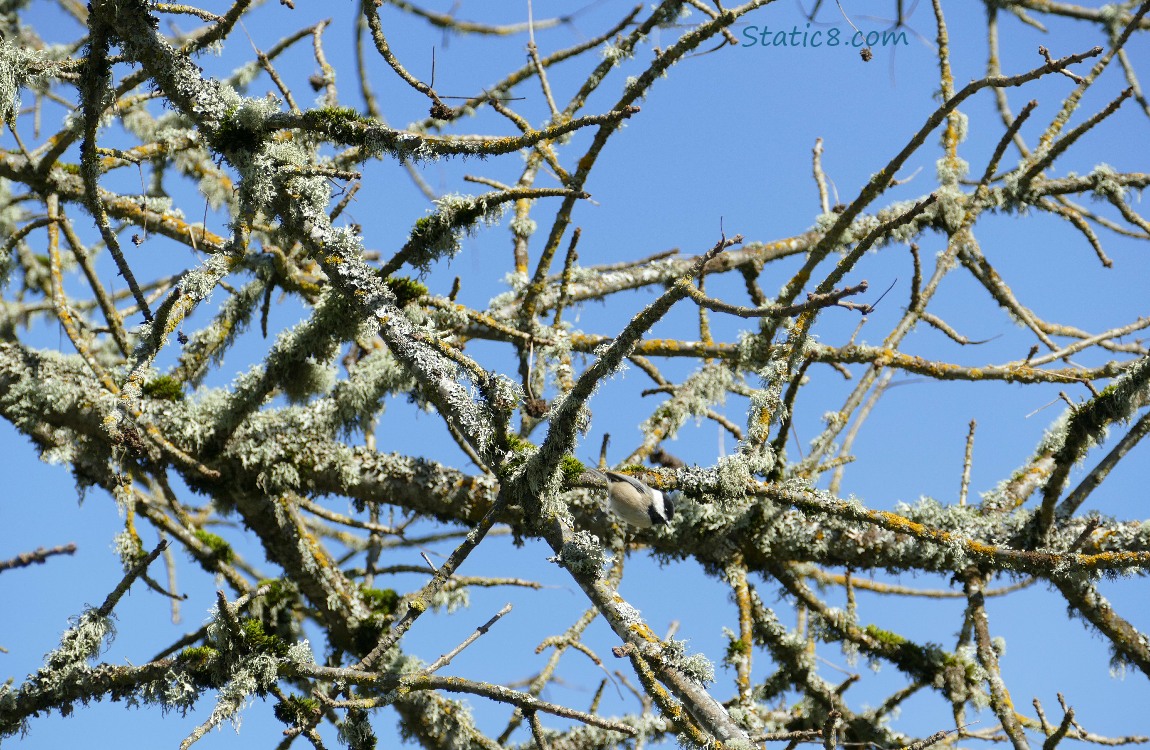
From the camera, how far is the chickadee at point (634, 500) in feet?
10.3

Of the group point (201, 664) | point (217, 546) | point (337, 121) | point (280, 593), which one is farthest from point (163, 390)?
point (337, 121)

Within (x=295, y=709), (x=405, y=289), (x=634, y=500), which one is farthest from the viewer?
(x=405, y=289)

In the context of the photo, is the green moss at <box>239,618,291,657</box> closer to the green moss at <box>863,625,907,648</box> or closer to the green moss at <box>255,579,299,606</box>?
the green moss at <box>255,579,299,606</box>

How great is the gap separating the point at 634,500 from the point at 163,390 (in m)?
1.96

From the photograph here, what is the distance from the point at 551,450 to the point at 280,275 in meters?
1.86

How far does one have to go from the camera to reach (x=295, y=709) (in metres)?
3.04

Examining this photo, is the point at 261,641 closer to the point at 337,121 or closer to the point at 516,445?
the point at 516,445

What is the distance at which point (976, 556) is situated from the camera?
3.01 metres

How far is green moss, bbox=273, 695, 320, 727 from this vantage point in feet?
9.34

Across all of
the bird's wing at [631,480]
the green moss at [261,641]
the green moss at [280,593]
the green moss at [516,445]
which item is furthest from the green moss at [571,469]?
the green moss at [280,593]

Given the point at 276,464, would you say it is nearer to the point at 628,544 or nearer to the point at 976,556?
the point at 628,544

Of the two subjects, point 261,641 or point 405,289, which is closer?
point 261,641

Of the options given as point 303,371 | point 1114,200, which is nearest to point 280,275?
point 303,371

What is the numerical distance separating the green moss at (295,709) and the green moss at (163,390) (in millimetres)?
1326
